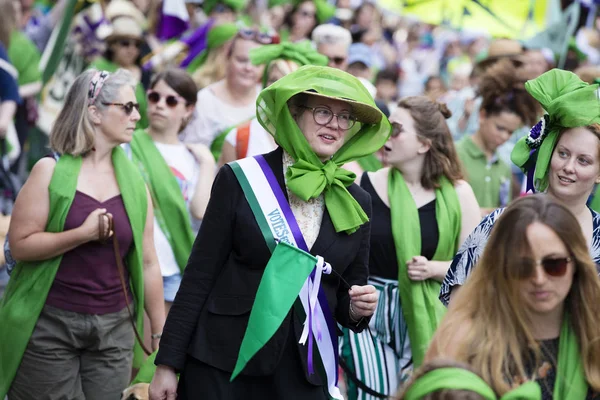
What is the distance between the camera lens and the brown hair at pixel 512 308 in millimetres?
3414

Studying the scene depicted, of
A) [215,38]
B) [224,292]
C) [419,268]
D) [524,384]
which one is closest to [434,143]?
[419,268]

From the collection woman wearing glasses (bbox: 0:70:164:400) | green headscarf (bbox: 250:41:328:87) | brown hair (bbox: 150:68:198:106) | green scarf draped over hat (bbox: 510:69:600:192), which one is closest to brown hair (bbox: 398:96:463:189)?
green scarf draped over hat (bbox: 510:69:600:192)

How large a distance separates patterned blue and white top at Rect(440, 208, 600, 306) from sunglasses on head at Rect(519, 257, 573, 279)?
1292mm

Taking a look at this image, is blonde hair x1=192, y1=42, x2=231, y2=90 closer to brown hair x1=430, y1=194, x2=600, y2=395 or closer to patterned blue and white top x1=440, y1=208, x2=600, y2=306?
patterned blue and white top x1=440, y1=208, x2=600, y2=306

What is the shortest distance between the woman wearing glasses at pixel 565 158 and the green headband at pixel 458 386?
162 cm

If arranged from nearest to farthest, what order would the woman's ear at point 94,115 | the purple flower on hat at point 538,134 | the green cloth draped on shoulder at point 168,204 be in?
the purple flower on hat at point 538,134, the woman's ear at point 94,115, the green cloth draped on shoulder at point 168,204

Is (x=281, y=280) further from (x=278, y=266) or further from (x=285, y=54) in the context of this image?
(x=285, y=54)

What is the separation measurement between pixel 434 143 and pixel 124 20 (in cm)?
529

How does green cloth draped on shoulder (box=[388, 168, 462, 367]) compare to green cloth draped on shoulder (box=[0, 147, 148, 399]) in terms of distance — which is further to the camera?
green cloth draped on shoulder (box=[388, 168, 462, 367])

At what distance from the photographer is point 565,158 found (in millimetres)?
4906

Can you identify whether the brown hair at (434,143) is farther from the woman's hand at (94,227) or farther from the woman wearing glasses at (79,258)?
the woman's hand at (94,227)

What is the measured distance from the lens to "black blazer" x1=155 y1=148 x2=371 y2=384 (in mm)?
4266

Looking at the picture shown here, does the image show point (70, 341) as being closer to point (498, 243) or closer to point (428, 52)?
point (498, 243)

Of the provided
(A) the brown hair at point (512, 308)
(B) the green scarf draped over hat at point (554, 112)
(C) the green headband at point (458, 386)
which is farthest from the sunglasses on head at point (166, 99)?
(C) the green headband at point (458, 386)
